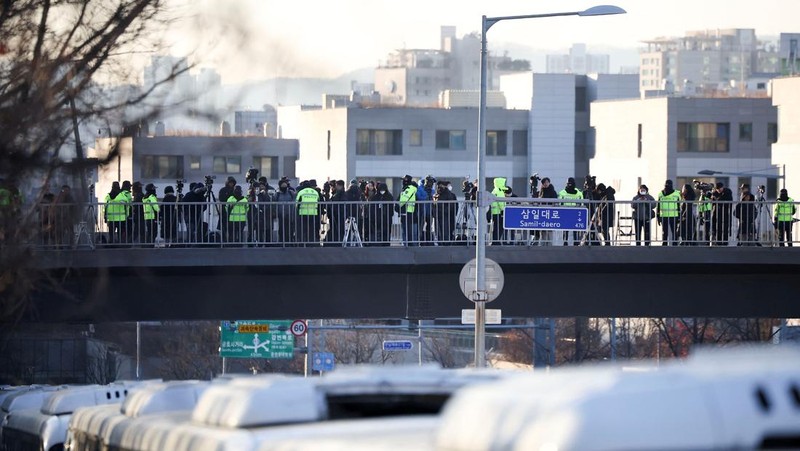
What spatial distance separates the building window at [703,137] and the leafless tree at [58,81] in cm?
8524

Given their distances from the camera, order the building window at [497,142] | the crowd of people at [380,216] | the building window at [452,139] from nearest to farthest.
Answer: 1. the crowd of people at [380,216]
2. the building window at [452,139]
3. the building window at [497,142]

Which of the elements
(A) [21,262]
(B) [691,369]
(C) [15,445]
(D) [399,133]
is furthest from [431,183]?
(D) [399,133]

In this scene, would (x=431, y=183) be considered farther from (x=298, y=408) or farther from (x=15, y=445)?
(x=298, y=408)

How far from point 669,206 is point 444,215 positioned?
4.56 metres

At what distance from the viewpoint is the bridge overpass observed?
105ft

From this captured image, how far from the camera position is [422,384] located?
745cm

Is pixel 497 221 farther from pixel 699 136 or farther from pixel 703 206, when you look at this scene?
pixel 699 136

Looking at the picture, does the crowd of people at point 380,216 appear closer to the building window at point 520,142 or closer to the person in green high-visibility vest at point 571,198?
the person in green high-visibility vest at point 571,198

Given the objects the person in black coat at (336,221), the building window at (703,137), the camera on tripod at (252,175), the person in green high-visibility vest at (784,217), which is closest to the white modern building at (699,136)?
the building window at (703,137)

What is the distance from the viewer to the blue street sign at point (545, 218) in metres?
32.2

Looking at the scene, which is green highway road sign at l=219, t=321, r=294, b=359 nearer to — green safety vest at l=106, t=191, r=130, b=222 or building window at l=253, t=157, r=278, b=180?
green safety vest at l=106, t=191, r=130, b=222

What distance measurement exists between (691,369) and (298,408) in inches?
102

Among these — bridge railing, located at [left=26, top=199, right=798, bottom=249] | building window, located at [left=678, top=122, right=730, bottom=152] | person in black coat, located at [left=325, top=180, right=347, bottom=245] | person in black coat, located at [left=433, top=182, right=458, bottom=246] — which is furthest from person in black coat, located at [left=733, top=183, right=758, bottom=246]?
building window, located at [left=678, top=122, right=730, bottom=152]

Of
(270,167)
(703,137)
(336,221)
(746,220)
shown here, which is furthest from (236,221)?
(270,167)
